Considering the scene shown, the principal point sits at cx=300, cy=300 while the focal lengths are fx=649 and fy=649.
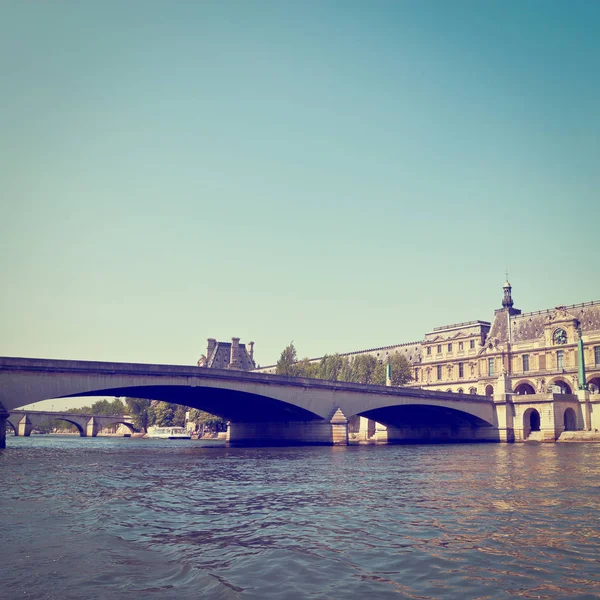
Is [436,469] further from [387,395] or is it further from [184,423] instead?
[184,423]

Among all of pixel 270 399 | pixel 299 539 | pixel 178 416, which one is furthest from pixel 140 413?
pixel 299 539

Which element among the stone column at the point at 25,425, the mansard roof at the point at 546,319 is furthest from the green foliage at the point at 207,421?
the mansard roof at the point at 546,319

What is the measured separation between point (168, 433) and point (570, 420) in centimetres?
9551

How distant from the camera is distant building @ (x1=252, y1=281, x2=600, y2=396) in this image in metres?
112

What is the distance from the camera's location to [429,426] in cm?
10625

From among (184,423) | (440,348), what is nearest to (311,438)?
(440,348)

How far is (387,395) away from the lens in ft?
276

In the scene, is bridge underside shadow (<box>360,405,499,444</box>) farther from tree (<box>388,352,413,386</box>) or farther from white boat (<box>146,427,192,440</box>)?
white boat (<box>146,427,192,440</box>)

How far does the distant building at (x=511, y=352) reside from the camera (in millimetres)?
112250

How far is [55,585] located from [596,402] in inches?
3823

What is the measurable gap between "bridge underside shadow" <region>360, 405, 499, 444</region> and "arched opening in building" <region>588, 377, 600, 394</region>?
21.2 meters

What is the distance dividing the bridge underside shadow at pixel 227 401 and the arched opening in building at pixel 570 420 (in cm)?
4284

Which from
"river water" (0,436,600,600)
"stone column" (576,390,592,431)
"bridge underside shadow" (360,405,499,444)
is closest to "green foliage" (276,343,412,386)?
"bridge underside shadow" (360,405,499,444)

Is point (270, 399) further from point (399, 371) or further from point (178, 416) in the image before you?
point (178, 416)
